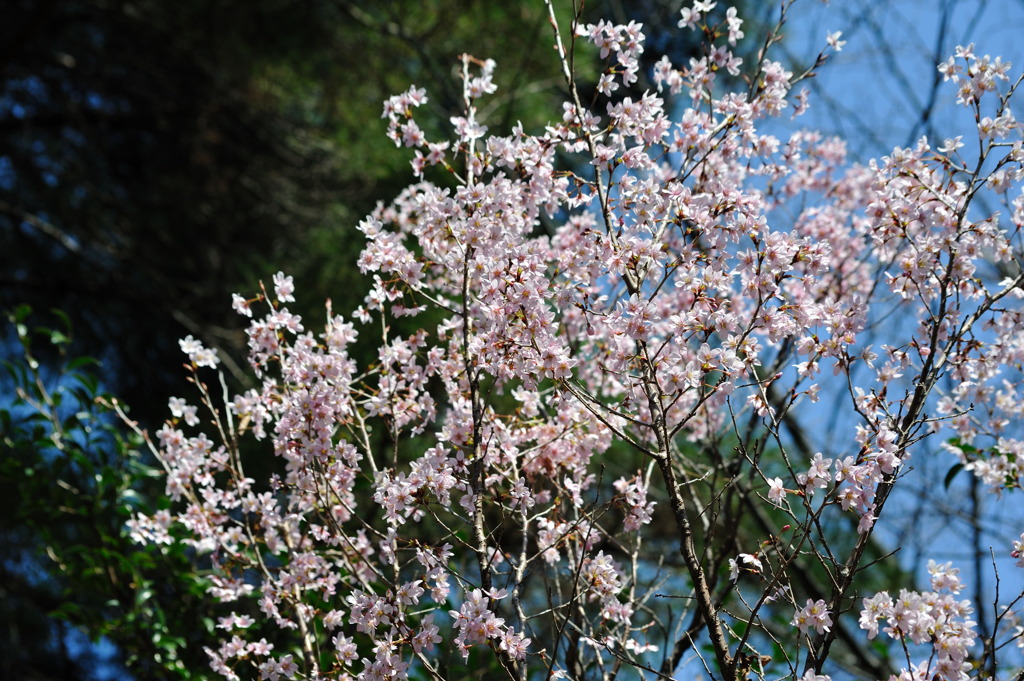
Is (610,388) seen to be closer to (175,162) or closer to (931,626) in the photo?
(931,626)

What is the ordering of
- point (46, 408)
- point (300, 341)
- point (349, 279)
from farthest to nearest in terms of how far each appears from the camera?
point (349, 279) < point (46, 408) < point (300, 341)

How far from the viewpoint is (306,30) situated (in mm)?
6434

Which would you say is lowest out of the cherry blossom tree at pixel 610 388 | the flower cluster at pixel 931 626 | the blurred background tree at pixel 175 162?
the flower cluster at pixel 931 626

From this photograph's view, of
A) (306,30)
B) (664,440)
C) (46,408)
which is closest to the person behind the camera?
(664,440)

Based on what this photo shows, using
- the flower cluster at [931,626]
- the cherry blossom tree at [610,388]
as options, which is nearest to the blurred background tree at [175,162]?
the cherry blossom tree at [610,388]

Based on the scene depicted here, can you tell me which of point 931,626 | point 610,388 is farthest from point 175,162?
point 931,626

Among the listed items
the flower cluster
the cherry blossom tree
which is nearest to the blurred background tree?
the cherry blossom tree

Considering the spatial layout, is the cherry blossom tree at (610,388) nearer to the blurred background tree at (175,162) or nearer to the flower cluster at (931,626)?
the flower cluster at (931,626)

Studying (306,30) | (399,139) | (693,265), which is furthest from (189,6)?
(693,265)

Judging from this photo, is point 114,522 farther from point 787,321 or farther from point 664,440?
point 787,321

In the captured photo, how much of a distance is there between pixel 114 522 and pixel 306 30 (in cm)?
474

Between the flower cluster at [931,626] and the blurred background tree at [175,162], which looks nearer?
the flower cluster at [931,626]

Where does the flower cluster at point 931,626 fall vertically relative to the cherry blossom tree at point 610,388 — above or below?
below

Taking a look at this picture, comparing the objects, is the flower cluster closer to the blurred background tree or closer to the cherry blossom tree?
the cherry blossom tree
